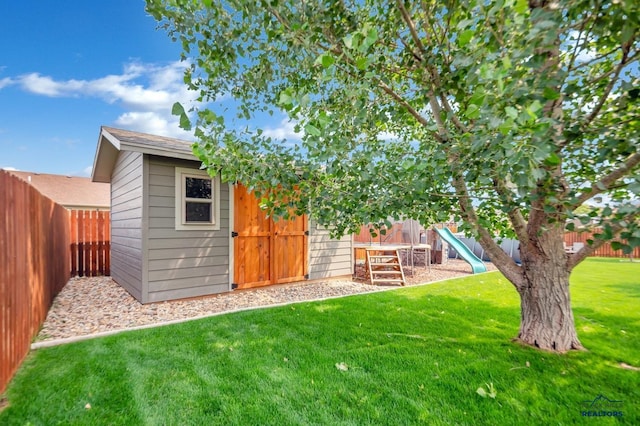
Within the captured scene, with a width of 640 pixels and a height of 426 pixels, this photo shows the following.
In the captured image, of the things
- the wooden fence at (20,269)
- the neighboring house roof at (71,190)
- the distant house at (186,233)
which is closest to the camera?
the wooden fence at (20,269)

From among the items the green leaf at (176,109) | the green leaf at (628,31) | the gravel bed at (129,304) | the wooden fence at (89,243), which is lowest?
the gravel bed at (129,304)

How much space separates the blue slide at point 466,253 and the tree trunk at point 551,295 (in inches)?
245

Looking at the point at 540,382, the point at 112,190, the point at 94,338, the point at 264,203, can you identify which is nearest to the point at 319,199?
the point at 264,203

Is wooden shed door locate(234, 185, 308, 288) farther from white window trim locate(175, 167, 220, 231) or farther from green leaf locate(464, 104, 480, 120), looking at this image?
green leaf locate(464, 104, 480, 120)

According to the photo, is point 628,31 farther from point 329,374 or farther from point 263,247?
point 263,247

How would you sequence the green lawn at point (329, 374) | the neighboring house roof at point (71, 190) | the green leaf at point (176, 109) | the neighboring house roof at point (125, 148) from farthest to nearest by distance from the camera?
the neighboring house roof at point (71, 190)
the neighboring house roof at point (125, 148)
the green lawn at point (329, 374)
the green leaf at point (176, 109)

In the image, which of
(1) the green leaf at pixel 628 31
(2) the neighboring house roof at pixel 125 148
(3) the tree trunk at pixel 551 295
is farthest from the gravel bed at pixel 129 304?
(1) the green leaf at pixel 628 31

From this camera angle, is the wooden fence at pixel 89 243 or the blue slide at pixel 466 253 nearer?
the wooden fence at pixel 89 243

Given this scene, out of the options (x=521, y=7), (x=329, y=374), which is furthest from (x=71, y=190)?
(x=521, y=7)

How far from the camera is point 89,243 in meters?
7.90

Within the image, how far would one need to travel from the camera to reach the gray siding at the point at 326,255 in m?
6.92

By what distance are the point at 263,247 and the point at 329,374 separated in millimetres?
3917

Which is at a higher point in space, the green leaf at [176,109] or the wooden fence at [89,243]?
the green leaf at [176,109]

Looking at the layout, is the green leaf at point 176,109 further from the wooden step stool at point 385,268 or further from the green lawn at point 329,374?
the wooden step stool at point 385,268
